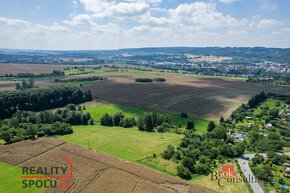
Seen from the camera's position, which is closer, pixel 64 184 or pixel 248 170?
pixel 64 184

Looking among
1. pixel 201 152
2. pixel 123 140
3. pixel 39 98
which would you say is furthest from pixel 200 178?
pixel 39 98

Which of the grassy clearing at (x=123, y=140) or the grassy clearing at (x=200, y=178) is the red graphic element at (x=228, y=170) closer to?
the grassy clearing at (x=200, y=178)

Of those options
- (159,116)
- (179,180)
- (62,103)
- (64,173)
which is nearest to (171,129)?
(159,116)

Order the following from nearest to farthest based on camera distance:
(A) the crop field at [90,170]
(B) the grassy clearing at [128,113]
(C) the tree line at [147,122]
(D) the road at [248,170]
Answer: (A) the crop field at [90,170] < (D) the road at [248,170] < (C) the tree line at [147,122] < (B) the grassy clearing at [128,113]

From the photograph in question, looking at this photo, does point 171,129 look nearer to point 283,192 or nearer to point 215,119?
point 215,119

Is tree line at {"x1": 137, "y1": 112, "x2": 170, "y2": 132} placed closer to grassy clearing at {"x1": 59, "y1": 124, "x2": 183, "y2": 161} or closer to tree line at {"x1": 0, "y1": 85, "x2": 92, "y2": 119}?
grassy clearing at {"x1": 59, "y1": 124, "x2": 183, "y2": 161}

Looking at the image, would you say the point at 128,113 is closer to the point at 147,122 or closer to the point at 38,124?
the point at 147,122

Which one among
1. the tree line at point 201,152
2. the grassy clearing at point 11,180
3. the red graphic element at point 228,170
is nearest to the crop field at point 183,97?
the tree line at point 201,152
